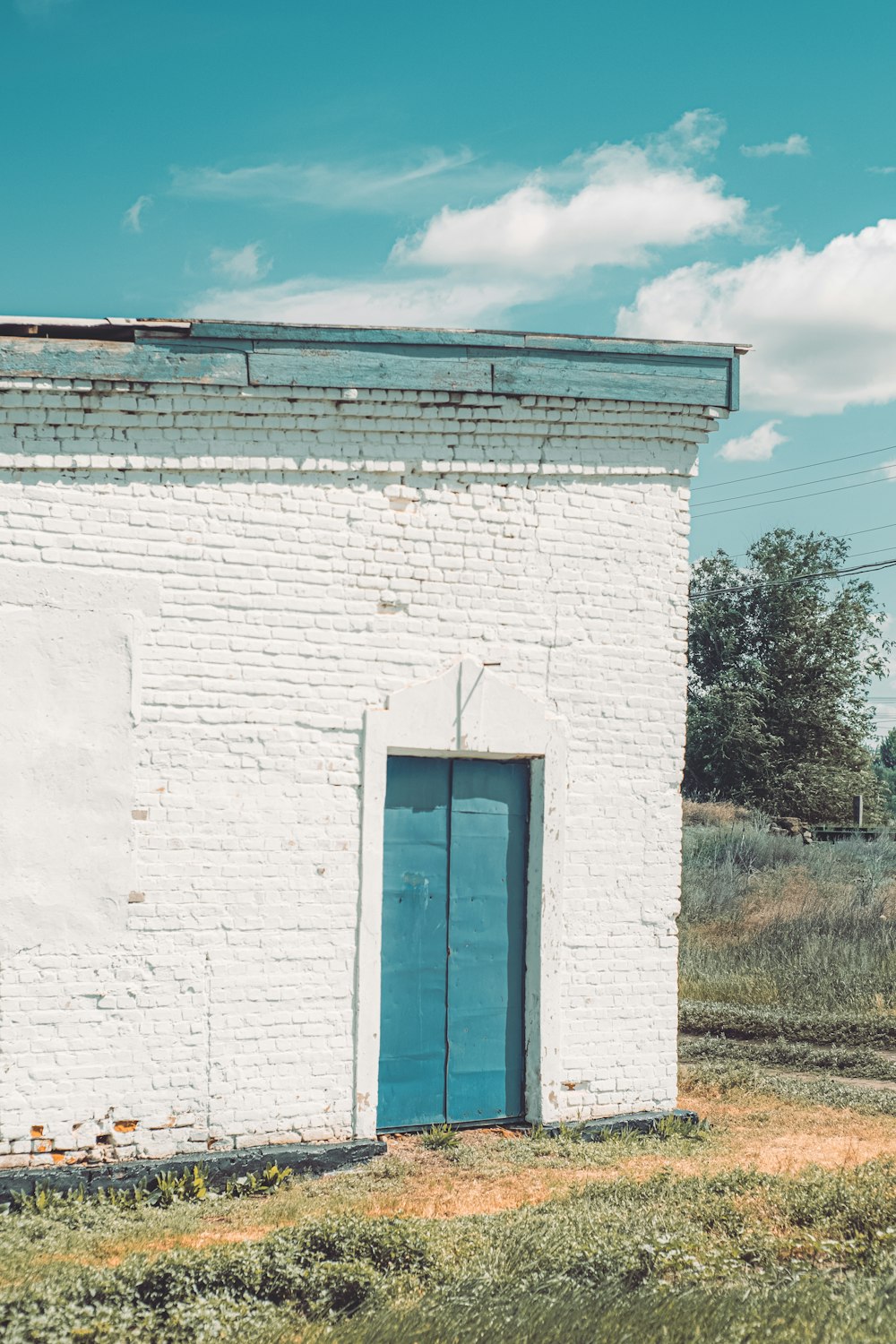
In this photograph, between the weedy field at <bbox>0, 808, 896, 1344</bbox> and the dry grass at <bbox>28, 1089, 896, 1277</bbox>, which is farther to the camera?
the dry grass at <bbox>28, 1089, 896, 1277</bbox>

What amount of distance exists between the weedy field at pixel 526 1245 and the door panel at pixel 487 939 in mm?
360

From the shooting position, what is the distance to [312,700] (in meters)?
7.08

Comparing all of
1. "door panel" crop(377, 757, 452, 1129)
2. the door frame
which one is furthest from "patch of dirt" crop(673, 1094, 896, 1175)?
"door panel" crop(377, 757, 452, 1129)

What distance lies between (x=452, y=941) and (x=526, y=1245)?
2624 millimetres

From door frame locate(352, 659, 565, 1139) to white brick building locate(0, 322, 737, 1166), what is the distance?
0.08 ft

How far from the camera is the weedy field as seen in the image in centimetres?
405

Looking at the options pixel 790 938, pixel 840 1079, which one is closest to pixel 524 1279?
pixel 840 1079

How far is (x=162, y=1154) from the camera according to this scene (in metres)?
6.56

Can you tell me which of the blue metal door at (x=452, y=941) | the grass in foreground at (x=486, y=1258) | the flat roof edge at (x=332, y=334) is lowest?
the grass in foreground at (x=486, y=1258)

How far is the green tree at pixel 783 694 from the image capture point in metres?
32.6

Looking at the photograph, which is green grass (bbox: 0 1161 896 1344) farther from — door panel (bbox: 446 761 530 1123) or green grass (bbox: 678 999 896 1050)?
green grass (bbox: 678 999 896 1050)

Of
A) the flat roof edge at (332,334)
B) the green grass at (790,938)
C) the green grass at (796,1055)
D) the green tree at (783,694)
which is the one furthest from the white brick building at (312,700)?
the green tree at (783,694)

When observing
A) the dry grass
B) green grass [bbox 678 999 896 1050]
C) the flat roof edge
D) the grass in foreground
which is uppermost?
the flat roof edge

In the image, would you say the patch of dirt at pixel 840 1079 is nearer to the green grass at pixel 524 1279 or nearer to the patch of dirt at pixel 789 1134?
the patch of dirt at pixel 789 1134
